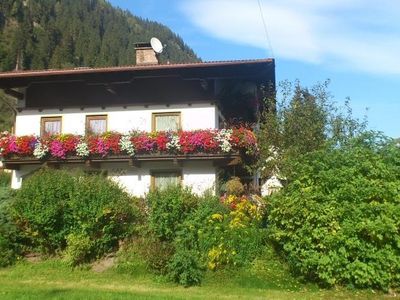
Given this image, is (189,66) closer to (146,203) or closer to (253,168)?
(253,168)

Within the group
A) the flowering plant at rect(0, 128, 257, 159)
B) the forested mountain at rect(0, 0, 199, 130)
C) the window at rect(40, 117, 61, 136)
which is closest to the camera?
the flowering plant at rect(0, 128, 257, 159)

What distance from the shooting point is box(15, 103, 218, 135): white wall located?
21.0 meters

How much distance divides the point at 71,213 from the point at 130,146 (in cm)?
422

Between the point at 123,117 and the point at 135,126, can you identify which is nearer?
the point at 135,126

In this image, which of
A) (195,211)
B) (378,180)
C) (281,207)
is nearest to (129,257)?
(195,211)

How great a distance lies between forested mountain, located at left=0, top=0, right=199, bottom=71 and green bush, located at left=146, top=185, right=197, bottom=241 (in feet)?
221

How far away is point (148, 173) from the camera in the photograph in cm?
2083

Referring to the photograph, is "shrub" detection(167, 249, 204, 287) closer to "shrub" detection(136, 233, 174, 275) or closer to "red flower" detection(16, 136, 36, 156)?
"shrub" detection(136, 233, 174, 275)

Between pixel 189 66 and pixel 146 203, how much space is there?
19.5 ft

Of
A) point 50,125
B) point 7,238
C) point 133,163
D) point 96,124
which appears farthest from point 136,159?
point 7,238

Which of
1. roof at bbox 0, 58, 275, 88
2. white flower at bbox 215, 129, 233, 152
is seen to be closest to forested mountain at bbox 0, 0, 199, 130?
roof at bbox 0, 58, 275, 88

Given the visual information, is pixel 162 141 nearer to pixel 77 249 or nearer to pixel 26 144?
pixel 26 144

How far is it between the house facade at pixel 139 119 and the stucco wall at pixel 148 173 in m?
0.04

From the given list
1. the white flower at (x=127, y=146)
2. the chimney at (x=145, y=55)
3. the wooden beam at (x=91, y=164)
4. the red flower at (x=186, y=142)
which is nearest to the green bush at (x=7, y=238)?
the wooden beam at (x=91, y=164)
